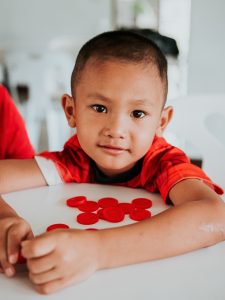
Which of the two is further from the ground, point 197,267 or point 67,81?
point 197,267

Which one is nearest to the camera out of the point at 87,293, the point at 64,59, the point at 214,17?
the point at 87,293

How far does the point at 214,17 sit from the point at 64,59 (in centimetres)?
140

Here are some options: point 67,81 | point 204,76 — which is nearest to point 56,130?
point 67,81

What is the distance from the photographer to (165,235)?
607mm

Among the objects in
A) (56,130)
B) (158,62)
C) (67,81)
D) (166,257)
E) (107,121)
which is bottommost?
(56,130)

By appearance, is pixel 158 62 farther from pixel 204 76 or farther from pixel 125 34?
pixel 204 76

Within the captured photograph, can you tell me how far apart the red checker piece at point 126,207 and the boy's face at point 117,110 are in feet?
0.41

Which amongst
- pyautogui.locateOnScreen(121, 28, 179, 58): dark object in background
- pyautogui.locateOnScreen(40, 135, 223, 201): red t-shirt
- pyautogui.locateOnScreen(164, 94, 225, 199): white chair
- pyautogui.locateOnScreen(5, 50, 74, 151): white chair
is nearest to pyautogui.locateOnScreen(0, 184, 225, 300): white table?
pyautogui.locateOnScreen(40, 135, 223, 201): red t-shirt

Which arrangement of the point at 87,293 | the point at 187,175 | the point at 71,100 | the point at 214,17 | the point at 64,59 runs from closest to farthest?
the point at 87,293, the point at 187,175, the point at 71,100, the point at 214,17, the point at 64,59

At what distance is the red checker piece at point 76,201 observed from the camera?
774 millimetres

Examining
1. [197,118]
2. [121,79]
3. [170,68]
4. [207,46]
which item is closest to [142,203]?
[121,79]

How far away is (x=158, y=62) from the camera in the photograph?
0.88 m

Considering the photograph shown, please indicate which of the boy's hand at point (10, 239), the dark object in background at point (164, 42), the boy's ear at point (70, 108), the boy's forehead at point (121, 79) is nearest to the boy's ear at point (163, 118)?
the boy's forehead at point (121, 79)

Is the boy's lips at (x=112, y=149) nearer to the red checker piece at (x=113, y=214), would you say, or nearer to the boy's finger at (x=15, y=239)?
the red checker piece at (x=113, y=214)
